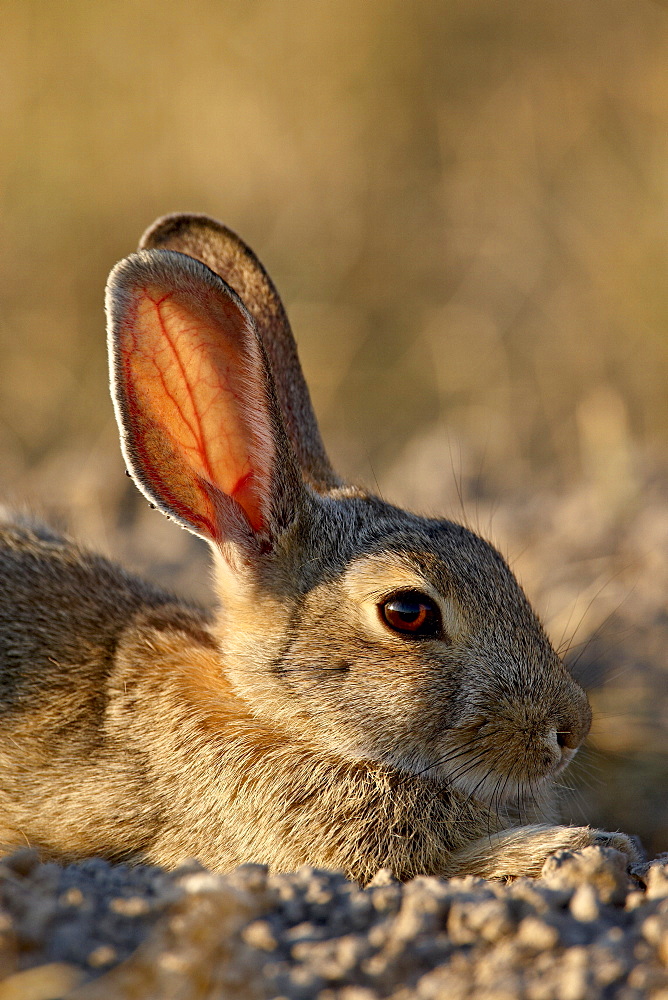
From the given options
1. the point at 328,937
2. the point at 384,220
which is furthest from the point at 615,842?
the point at 384,220

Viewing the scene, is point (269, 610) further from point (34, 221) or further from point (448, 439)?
point (34, 221)

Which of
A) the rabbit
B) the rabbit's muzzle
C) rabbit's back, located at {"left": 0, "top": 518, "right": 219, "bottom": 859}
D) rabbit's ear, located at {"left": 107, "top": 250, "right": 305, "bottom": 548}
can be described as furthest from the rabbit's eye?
rabbit's back, located at {"left": 0, "top": 518, "right": 219, "bottom": 859}

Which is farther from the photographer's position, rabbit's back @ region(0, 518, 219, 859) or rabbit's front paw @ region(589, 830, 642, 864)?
rabbit's back @ region(0, 518, 219, 859)

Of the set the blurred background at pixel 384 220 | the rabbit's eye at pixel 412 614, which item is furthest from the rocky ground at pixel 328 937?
the blurred background at pixel 384 220

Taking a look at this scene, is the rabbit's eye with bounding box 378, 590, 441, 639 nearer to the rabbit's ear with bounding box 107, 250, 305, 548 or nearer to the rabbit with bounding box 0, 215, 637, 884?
the rabbit with bounding box 0, 215, 637, 884

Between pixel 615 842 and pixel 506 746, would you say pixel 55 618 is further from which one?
pixel 615 842
